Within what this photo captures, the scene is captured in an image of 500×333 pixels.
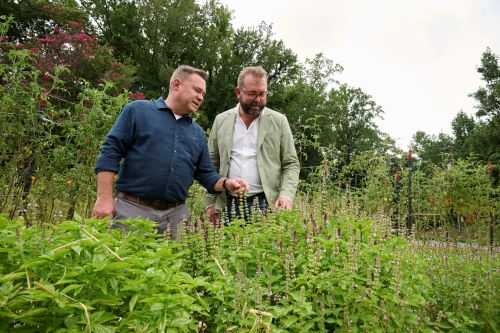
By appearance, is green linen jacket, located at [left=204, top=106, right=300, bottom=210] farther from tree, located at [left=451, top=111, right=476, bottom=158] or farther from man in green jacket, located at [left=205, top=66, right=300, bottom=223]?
tree, located at [left=451, top=111, right=476, bottom=158]

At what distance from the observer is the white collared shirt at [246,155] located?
3.87m

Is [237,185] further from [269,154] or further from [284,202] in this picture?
[269,154]

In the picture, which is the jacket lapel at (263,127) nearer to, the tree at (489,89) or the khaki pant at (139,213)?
the khaki pant at (139,213)

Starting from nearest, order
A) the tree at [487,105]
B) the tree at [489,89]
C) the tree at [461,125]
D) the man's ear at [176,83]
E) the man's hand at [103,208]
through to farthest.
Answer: the man's hand at [103,208]
the man's ear at [176,83]
the tree at [487,105]
the tree at [489,89]
the tree at [461,125]

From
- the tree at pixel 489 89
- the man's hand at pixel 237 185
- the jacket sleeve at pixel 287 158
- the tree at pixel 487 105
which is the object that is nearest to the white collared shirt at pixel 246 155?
the jacket sleeve at pixel 287 158

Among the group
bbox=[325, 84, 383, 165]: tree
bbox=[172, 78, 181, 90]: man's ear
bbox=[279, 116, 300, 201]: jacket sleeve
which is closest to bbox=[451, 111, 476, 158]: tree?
bbox=[325, 84, 383, 165]: tree

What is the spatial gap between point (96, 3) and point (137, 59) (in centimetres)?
437

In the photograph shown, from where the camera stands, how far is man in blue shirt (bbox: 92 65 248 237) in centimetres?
315

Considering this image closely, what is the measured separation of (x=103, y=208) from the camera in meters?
2.88

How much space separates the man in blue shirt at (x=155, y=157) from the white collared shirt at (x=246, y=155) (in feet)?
1.52

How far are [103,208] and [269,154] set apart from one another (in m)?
1.63

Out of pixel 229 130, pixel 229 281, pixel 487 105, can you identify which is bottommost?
pixel 229 281

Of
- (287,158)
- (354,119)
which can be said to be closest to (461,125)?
(354,119)

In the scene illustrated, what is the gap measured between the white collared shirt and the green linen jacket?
5cm
